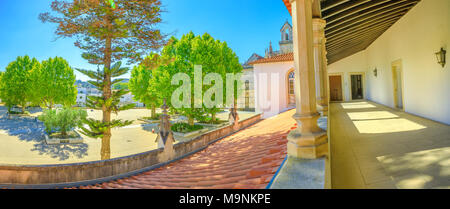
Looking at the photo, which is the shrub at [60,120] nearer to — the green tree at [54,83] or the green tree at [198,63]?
the green tree at [198,63]

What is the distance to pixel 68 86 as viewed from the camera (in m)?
24.6

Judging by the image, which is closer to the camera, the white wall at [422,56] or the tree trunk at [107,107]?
the white wall at [422,56]

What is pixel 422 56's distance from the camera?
281 inches

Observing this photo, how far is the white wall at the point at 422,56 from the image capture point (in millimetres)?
5902

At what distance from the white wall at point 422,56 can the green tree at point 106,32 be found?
32.6ft

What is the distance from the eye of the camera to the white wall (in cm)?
590

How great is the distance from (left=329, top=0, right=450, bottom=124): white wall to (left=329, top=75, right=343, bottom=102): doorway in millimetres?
6889

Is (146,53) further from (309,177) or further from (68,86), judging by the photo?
(68,86)

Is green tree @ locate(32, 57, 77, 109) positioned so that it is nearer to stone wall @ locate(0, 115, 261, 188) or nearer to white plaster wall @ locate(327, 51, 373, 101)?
stone wall @ locate(0, 115, 261, 188)

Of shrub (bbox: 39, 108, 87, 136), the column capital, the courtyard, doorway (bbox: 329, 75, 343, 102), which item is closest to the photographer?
the column capital

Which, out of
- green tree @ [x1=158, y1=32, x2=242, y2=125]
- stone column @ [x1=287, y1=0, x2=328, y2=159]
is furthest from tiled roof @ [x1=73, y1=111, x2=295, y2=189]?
green tree @ [x1=158, y1=32, x2=242, y2=125]

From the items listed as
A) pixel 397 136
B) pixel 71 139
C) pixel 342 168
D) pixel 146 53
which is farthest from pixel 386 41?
pixel 71 139

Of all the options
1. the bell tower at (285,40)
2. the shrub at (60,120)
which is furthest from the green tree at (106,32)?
the bell tower at (285,40)

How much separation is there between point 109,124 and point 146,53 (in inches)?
142
